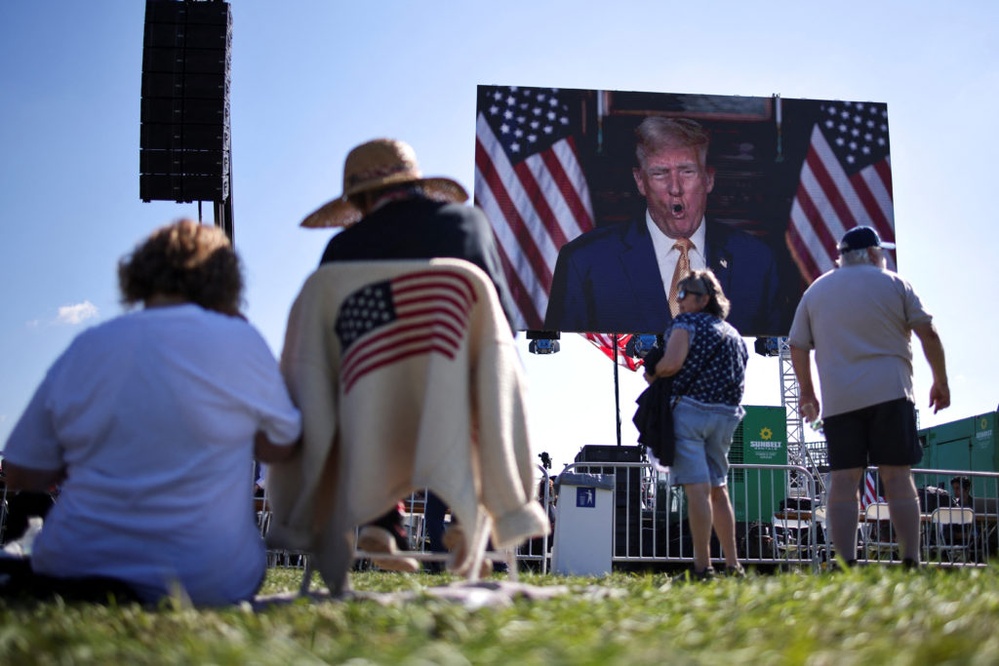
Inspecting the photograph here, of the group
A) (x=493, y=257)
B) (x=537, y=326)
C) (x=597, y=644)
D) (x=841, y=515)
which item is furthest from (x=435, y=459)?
(x=537, y=326)

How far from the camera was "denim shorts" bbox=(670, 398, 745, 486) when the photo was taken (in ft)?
16.4

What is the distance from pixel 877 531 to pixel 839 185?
5.95 metres

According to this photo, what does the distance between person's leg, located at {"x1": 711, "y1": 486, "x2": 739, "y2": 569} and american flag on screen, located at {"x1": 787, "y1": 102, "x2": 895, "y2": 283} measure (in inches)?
364

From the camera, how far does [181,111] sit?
9.90 meters

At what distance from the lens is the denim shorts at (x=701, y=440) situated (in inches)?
197

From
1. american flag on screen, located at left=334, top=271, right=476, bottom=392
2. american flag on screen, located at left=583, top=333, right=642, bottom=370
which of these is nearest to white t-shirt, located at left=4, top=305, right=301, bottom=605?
american flag on screen, located at left=334, top=271, right=476, bottom=392

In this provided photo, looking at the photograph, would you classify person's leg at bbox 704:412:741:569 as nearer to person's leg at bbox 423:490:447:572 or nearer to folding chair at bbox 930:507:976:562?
person's leg at bbox 423:490:447:572

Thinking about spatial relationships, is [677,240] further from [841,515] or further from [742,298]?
[841,515]

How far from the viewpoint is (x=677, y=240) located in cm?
1376

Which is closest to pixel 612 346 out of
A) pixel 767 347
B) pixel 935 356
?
pixel 767 347

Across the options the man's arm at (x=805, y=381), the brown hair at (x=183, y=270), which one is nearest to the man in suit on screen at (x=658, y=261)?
the man's arm at (x=805, y=381)

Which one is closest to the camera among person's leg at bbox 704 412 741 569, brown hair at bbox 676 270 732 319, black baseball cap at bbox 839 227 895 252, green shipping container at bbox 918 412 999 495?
black baseball cap at bbox 839 227 895 252

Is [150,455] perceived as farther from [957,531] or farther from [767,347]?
[767,347]

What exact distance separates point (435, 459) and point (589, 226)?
11.1 m
